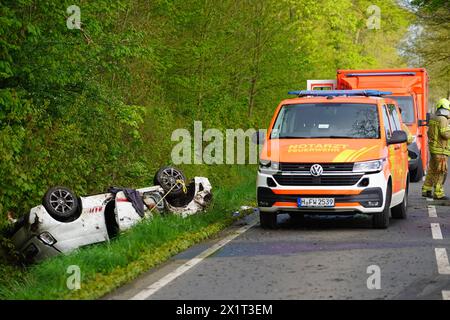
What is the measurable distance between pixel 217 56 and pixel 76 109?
291 inches

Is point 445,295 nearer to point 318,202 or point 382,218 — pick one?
point 318,202

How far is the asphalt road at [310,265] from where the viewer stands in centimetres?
817

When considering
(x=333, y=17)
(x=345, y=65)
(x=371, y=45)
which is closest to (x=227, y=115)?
(x=333, y=17)

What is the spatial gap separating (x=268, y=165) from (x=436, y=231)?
2.59m

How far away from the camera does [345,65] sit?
140 feet

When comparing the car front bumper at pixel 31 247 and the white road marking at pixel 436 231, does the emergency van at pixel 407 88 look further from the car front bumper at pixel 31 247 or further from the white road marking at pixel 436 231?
the car front bumper at pixel 31 247

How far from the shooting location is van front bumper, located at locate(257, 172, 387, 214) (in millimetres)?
12445

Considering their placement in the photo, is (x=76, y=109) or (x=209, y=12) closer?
(x=76, y=109)

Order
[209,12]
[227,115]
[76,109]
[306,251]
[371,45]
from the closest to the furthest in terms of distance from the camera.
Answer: [306,251], [76,109], [209,12], [227,115], [371,45]

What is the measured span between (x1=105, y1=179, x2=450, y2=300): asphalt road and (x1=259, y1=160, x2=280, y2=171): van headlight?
906 millimetres

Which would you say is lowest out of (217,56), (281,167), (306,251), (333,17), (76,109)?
(306,251)

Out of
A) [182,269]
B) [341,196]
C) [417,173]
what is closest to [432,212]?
[341,196]

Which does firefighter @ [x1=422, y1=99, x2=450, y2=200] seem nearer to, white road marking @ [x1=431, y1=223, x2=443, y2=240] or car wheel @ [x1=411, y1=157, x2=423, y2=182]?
white road marking @ [x1=431, y1=223, x2=443, y2=240]

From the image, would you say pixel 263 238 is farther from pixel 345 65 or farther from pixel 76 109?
pixel 345 65
